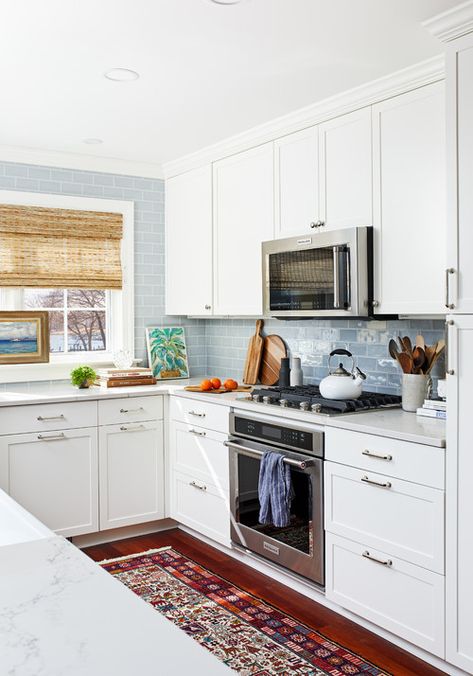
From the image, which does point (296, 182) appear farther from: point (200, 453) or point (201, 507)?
point (201, 507)

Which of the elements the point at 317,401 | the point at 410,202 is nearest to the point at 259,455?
the point at 317,401

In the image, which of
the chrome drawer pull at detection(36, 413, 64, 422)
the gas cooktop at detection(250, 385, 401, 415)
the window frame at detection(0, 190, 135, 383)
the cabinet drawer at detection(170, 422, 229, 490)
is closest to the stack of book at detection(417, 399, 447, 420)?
the gas cooktop at detection(250, 385, 401, 415)

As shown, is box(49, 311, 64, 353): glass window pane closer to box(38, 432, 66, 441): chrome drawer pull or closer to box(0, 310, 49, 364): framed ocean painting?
box(0, 310, 49, 364): framed ocean painting

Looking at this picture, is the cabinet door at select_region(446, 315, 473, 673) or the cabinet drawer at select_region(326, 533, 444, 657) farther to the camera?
the cabinet drawer at select_region(326, 533, 444, 657)

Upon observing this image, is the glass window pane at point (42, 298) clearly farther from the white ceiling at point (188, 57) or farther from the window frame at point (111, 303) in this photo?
the white ceiling at point (188, 57)

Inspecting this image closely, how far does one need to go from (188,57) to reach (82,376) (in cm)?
218

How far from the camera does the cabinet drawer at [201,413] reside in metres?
3.72

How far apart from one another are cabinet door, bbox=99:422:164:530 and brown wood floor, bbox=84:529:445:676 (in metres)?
0.16

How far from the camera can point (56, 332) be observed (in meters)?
4.54

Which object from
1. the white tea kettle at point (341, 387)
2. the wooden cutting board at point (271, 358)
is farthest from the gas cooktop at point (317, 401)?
the wooden cutting board at point (271, 358)

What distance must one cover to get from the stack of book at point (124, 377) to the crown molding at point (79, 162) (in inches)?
55.1

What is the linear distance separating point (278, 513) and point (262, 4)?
2185 millimetres

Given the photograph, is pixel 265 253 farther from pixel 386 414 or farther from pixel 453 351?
pixel 453 351

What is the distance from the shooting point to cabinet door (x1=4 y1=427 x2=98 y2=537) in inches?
149
